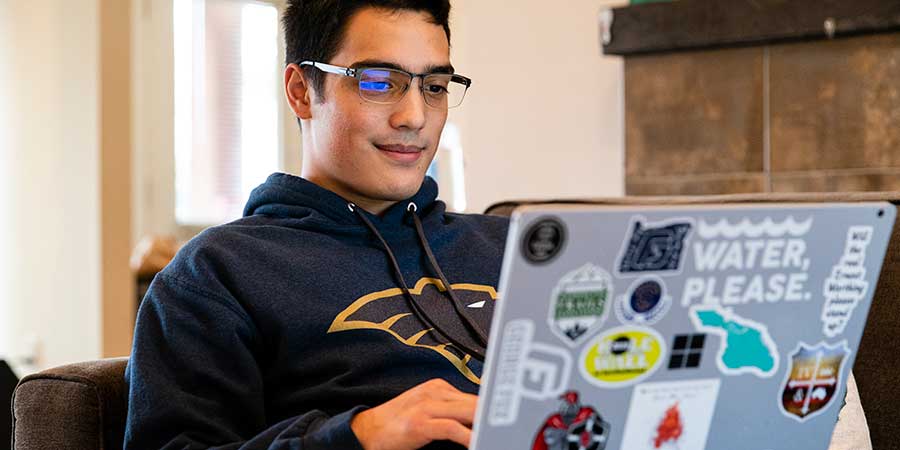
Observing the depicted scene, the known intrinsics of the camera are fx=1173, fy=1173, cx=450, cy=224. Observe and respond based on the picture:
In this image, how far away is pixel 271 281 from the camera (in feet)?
4.28

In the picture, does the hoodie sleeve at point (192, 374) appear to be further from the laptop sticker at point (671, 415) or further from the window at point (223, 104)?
the window at point (223, 104)

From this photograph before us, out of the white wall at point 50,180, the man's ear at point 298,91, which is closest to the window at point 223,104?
the white wall at point 50,180

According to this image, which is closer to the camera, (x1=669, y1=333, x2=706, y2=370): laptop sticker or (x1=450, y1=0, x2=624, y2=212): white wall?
(x1=669, y1=333, x2=706, y2=370): laptop sticker

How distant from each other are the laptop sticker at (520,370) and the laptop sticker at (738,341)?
0.39 feet

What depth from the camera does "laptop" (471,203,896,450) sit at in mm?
772

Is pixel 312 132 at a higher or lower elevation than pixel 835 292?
higher

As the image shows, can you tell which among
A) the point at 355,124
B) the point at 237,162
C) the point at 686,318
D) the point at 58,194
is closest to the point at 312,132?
the point at 355,124

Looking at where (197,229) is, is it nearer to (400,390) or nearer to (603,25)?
(603,25)

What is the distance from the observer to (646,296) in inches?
32.1

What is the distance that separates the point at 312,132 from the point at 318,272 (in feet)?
0.80

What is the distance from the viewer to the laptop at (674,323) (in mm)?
772

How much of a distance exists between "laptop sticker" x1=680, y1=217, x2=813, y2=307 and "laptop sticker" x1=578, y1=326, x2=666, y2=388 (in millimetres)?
38

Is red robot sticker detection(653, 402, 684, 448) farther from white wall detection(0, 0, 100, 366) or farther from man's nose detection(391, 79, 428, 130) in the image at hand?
white wall detection(0, 0, 100, 366)

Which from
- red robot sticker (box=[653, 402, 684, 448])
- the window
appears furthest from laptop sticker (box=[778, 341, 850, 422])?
the window
